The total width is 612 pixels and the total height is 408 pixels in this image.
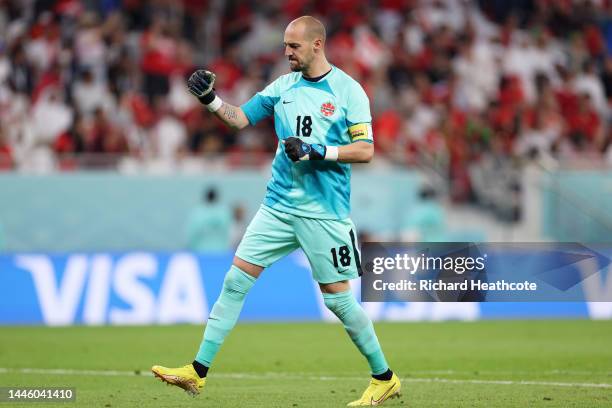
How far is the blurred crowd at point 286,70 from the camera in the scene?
1964cm

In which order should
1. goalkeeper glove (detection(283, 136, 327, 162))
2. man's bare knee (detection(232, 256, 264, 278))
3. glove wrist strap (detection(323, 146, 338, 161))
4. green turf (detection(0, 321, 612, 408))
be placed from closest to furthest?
goalkeeper glove (detection(283, 136, 327, 162)) < glove wrist strap (detection(323, 146, 338, 161)) < man's bare knee (detection(232, 256, 264, 278)) < green turf (detection(0, 321, 612, 408))

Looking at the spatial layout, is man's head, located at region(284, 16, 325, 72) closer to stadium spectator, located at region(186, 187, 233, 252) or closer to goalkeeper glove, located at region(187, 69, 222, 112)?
goalkeeper glove, located at region(187, 69, 222, 112)

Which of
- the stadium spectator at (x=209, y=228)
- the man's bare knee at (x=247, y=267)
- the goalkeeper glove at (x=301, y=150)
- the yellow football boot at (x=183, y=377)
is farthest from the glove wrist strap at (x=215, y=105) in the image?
the stadium spectator at (x=209, y=228)

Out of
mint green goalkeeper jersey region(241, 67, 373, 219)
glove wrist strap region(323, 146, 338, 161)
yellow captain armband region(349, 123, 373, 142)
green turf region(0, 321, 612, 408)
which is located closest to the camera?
glove wrist strap region(323, 146, 338, 161)

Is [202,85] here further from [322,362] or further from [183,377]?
[322,362]

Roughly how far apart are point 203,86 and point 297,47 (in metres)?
0.72

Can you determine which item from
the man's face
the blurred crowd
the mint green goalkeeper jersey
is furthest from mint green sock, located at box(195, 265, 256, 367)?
the blurred crowd

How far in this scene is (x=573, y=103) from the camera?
74.6ft

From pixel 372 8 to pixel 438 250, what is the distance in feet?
48.5

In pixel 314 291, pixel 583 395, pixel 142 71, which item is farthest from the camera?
pixel 142 71

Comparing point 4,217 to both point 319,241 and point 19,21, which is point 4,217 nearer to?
point 19,21

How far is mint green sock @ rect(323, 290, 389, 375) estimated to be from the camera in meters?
8.83

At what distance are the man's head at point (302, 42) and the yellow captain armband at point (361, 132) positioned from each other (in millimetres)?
555

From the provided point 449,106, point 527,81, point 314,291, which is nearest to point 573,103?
point 527,81
